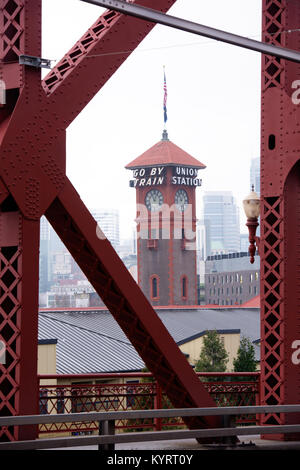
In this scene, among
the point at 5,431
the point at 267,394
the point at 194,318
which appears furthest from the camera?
the point at 194,318

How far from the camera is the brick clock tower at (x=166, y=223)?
135000 mm

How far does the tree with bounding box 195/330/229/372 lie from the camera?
67.8 metres

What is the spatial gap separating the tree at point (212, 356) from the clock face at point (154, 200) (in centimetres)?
7195

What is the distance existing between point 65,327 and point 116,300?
55.8 metres

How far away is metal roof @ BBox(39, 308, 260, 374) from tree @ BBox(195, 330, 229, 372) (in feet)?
16.4

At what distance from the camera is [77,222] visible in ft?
37.2

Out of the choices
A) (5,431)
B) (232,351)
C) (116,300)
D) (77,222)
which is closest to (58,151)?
(77,222)

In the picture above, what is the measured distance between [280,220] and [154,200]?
12866 cm

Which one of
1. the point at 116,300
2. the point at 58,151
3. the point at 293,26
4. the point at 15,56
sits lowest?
the point at 116,300

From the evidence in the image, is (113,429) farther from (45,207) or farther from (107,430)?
(45,207)

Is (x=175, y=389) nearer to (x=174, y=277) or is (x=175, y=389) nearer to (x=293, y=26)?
(x=293, y=26)

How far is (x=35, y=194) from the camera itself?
1105 centimetres

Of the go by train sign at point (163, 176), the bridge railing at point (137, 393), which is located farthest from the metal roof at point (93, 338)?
the go by train sign at point (163, 176)

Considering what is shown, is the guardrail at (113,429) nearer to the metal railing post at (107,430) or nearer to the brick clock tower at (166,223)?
the metal railing post at (107,430)
